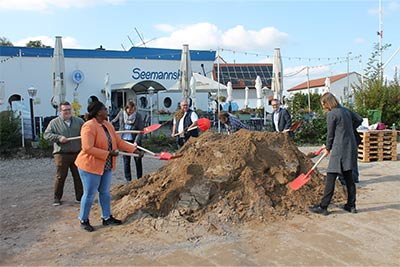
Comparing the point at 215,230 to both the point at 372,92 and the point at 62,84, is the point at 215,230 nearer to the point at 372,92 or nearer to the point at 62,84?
the point at 62,84

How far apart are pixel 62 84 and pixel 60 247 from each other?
10.2 m

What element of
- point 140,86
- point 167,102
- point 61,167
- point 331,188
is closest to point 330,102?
point 331,188

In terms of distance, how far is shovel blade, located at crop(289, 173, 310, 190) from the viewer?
18.7ft

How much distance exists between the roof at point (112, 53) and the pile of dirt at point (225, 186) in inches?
691

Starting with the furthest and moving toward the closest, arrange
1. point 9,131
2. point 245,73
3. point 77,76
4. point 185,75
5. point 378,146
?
point 245,73, point 77,76, point 185,75, point 9,131, point 378,146

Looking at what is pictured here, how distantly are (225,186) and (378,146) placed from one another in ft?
21.0

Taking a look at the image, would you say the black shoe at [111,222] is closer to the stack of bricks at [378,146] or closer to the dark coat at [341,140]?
the dark coat at [341,140]

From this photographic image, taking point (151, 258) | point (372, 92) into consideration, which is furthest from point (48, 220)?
point (372, 92)

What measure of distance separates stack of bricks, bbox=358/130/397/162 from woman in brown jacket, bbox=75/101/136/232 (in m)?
7.35

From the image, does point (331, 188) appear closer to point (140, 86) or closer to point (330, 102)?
point (330, 102)

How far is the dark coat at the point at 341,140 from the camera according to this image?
212 inches

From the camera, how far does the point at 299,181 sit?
19.0 ft

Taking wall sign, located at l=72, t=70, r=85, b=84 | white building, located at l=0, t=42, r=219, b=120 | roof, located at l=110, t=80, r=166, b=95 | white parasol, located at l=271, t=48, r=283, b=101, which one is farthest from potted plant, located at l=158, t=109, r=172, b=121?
wall sign, located at l=72, t=70, r=85, b=84

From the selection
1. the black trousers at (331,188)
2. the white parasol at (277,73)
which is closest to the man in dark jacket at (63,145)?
the black trousers at (331,188)
